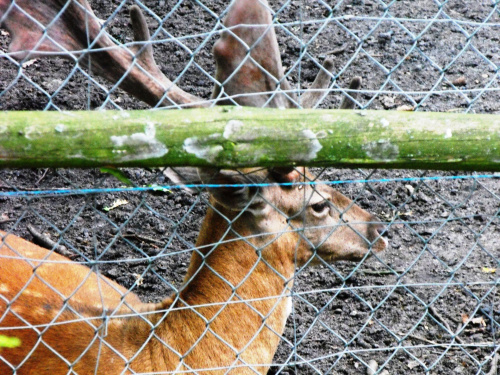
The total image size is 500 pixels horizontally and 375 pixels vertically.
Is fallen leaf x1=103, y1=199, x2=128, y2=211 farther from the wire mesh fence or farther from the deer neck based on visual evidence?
the deer neck

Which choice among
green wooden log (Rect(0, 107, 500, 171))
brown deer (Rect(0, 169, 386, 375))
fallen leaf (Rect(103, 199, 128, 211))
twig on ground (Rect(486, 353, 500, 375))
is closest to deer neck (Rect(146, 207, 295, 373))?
brown deer (Rect(0, 169, 386, 375))

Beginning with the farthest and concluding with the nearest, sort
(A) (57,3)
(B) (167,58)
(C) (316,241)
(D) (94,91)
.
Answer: (B) (167,58) → (D) (94,91) → (C) (316,241) → (A) (57,3)

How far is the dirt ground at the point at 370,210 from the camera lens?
12.2ft

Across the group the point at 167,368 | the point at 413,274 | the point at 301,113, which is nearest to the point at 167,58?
the point at 413,274

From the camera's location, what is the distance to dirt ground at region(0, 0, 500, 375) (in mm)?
3730

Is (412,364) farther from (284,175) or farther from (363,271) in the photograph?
(284,175)

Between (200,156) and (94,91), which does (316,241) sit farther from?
(94,91)

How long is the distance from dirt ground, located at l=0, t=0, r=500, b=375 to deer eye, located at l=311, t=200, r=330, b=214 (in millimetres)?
310

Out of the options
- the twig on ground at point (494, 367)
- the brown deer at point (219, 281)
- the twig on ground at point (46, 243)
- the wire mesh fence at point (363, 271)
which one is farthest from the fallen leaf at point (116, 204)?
the twig on ground at point (494, 367)

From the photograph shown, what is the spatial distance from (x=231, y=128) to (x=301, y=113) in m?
0.19

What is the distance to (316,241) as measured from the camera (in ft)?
10.2

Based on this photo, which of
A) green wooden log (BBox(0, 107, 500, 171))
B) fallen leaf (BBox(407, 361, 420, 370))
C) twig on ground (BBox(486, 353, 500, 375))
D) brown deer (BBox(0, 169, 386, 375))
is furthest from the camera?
fallen leaf (BBox(407, 361, 420, 370))

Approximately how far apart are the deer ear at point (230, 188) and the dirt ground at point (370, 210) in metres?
0.37

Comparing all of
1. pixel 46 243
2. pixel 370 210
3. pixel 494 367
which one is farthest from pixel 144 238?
pixel 494 367
